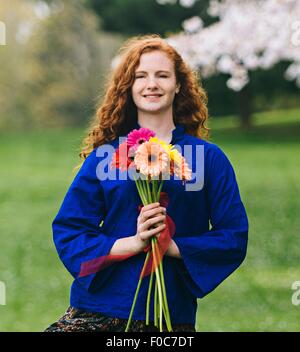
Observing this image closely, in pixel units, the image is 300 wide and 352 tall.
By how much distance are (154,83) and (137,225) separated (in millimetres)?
449

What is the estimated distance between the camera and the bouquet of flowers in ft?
9.39

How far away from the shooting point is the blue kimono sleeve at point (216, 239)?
298 cm

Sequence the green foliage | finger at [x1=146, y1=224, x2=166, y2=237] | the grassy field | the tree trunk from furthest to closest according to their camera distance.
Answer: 1. the green foliage
2. the tree trunk
3. the grassy field
4. finger at [x1=146, y1=224, x2=166, y2=237]

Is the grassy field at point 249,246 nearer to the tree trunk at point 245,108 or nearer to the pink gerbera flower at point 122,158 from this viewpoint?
the pink gerbera flower at point 122,158

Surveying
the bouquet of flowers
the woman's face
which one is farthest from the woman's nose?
the bouquet of flowers

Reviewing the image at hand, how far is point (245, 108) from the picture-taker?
29.4 m

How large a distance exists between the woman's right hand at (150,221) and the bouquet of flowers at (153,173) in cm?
4

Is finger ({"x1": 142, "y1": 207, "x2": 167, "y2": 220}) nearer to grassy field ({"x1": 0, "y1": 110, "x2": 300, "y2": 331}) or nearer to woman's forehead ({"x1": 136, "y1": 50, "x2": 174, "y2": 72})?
woman's forehead ({"x1": 136, "y1": 50, "x2": 174, "y2": 72})

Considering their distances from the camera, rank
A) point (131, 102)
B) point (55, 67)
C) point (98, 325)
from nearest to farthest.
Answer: point (98, 325) → point (131, 102) → point (55, 67)

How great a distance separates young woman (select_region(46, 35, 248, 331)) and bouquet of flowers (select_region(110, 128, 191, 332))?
4 centimetres

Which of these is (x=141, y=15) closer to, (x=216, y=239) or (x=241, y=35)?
(x=241, y=35)

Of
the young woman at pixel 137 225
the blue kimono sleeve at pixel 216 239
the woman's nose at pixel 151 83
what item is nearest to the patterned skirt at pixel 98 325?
the young woman at pixel 137 225

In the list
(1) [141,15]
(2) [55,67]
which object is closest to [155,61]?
(1) [141,15]
